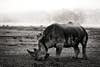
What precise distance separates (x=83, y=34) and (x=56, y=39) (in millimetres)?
2691

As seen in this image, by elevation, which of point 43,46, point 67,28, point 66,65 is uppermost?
point 67,28

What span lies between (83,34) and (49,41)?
3.03m

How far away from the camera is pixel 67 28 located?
14883mm

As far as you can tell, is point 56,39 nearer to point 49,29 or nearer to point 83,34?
point 49,29

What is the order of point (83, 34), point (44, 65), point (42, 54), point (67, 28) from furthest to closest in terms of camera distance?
point (83, 34) → point (67, 28) → point (42, 54) → point (44, 65)

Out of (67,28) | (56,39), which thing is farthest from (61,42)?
(67,28)

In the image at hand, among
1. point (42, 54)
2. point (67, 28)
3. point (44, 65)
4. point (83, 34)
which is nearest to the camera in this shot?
point (44, 65)

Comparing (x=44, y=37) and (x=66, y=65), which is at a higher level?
(x=44, y=37)

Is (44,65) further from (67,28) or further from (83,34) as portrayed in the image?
(83,34)

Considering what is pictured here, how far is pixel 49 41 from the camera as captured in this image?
14.1 metres

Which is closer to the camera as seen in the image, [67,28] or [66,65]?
[66,65]

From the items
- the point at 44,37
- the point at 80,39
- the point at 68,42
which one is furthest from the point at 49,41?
the point at 80,39

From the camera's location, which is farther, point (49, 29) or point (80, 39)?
point (80, 39)

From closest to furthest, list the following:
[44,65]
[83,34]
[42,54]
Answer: [44,65]
[42,54]
[83,34]
